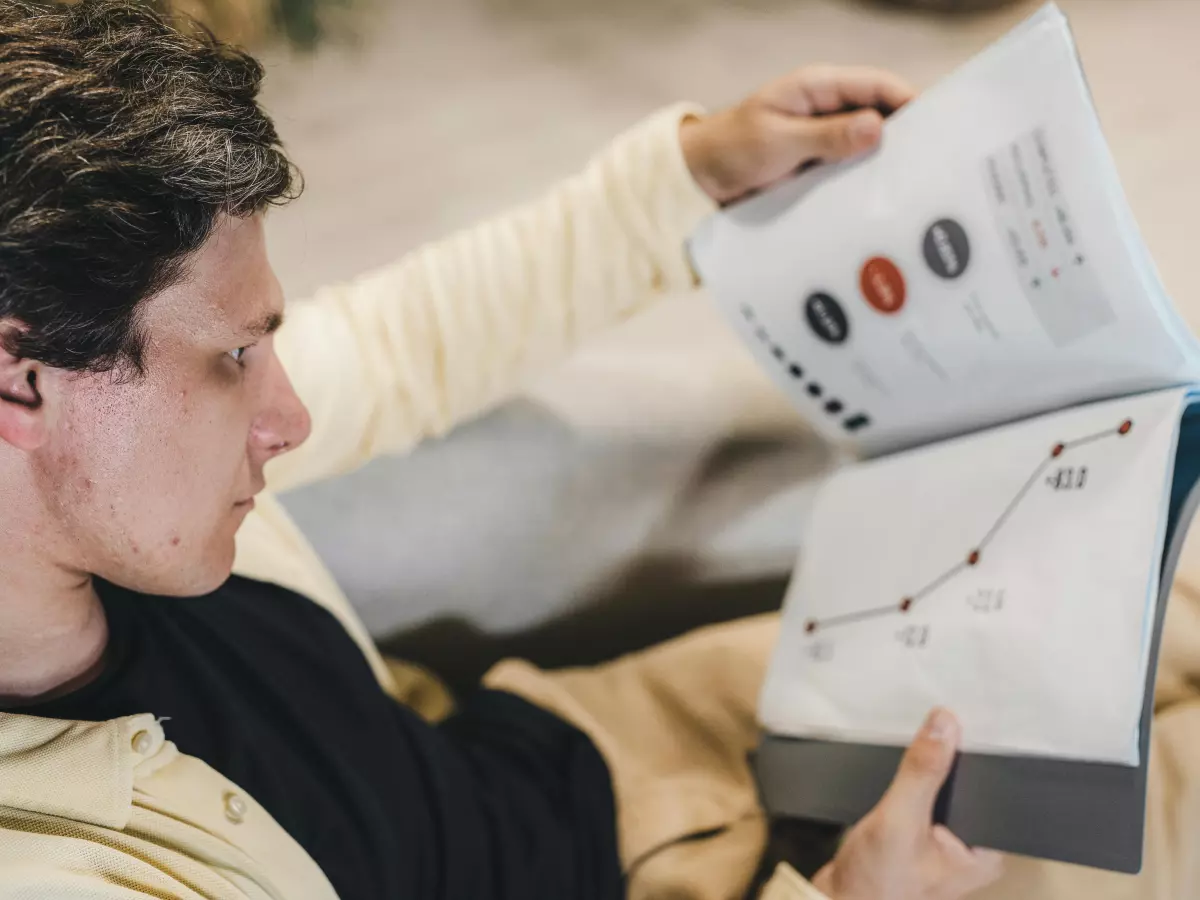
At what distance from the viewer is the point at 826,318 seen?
0.64 meters

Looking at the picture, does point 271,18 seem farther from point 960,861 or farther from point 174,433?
point 960,861

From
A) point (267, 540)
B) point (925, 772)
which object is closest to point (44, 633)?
point (267, 540)

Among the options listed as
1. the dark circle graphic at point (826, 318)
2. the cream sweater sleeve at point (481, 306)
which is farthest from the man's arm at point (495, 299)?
the dark circle graphic at point (826, 318)

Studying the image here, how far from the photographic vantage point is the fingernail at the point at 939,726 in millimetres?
553

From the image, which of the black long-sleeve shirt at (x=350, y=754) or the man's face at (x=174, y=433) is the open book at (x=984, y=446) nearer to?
the black long-sleeve shirt at (x=350, y=754)

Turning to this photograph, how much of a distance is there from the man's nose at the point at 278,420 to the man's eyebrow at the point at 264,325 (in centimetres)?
5

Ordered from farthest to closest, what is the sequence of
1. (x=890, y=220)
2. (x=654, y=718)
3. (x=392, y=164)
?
(x=392, y=164) → (x=654, y=718) → (x=890, y=220)

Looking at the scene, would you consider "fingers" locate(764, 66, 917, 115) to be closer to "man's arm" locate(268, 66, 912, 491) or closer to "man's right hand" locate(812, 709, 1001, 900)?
"man's arm" locate(268, 66, 912, 491)

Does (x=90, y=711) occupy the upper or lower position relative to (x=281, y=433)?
lower

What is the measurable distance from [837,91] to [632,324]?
0.31 metres

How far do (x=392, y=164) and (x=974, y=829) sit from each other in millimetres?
846

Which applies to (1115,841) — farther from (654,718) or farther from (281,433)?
(281,433)

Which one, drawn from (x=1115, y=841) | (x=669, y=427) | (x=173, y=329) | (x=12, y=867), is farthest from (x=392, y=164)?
(x=1115, y=841)

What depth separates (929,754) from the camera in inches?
21.7
